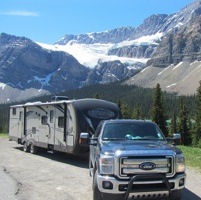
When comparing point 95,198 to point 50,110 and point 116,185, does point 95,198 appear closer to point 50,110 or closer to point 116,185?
point 116,185

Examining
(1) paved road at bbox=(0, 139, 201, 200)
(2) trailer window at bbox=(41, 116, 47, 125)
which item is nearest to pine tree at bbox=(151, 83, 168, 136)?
(2) trailer window at bbox=(41, 116, 47, 125)

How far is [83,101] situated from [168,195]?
35.4 ft

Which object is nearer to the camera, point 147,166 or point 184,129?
point 147,166

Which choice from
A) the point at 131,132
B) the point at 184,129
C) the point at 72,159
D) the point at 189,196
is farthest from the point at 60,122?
the point at 184,129

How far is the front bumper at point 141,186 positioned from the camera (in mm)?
8469

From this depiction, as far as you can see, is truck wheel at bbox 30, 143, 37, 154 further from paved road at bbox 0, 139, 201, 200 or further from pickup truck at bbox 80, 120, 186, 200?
pickup truck at bbox 80, 120, 186, 200

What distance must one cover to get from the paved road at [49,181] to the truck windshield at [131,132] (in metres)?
1.71

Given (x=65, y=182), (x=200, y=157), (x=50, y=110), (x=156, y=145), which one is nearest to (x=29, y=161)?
(x=50, y=110)

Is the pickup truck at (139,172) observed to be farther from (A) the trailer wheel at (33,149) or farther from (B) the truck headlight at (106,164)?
(A) the trailer wheel at (33,149)

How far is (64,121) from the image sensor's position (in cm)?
1936

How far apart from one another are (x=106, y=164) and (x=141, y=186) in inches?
35.8

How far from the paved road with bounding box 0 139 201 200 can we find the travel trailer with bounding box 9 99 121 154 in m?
1.34

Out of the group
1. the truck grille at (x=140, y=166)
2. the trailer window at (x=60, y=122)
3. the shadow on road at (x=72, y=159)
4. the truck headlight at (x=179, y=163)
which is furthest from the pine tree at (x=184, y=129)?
the truck grille at (x=140, y=166)

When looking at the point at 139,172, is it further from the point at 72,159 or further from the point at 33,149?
the point at 33,149
